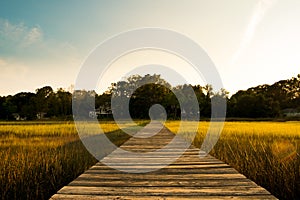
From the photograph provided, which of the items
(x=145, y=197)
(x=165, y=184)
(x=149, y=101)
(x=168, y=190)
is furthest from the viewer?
(x=149, y=101)

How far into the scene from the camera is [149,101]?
51.7m

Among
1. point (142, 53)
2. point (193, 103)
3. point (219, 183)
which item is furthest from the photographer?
point (193, 103)

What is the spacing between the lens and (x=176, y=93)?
2238 inches

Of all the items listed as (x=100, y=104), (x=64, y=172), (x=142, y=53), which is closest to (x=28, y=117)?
(x=100, y=104)

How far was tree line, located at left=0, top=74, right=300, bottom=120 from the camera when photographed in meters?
48.8

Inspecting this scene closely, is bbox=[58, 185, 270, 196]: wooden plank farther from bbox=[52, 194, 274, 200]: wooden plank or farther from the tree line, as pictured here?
the tree line

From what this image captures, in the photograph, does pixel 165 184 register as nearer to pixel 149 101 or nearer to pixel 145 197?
pixel 145 197

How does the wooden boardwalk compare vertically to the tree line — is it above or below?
below

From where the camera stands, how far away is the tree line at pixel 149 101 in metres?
48.8

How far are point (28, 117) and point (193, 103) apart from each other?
33.9 metres

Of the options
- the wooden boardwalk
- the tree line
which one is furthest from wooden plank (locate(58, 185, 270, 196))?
the tree line

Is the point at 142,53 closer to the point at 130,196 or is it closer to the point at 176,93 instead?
the point at 130,196

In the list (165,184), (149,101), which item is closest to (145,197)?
(165,184)

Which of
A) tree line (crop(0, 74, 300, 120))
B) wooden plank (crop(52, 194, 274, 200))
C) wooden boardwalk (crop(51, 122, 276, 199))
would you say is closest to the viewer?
wooden plank (crop(52, 194, 274, 200))
